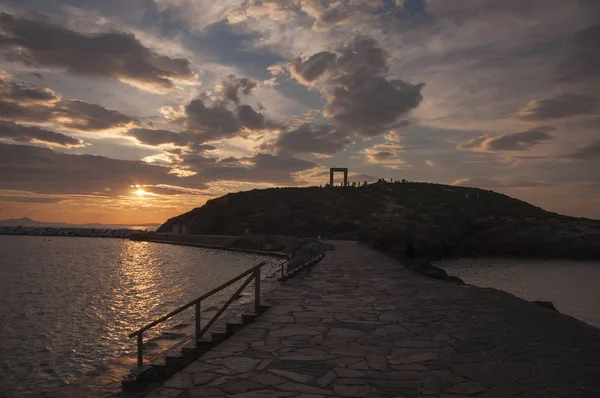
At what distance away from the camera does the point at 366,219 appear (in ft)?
224

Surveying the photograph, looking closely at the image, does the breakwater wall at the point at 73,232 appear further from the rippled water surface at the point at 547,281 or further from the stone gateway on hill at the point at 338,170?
the rippled water surface at the point at 547,281

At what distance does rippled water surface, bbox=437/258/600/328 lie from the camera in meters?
22.4

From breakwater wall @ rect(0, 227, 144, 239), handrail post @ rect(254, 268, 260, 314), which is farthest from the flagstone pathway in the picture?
breakwater wall @ rect(0, 227, 144, 239)

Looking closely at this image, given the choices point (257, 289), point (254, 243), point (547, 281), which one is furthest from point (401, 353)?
point (254, 243)

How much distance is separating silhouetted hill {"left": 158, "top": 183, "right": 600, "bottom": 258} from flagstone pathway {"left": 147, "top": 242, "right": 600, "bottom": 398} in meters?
26.5

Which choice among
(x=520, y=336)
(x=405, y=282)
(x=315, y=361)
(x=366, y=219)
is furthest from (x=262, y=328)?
(x=366, y=219)

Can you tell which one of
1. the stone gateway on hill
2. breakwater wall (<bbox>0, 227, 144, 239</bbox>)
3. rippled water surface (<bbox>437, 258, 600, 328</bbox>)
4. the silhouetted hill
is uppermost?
the stone gateway on hill

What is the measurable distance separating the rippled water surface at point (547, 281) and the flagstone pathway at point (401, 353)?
12.2 m

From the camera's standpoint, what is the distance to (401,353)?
6.63 meters

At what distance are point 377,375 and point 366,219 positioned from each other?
6337cm

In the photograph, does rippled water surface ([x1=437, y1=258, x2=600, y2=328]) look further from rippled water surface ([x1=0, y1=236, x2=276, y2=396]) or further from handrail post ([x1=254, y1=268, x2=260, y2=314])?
rippled water surface ([x1=0, y1=236, x2=276, y2=396])

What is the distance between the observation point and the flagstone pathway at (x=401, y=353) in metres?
5.27

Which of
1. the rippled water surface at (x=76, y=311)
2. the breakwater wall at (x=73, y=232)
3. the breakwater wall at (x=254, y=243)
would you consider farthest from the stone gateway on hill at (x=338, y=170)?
the rippled water surface at (x=76, y=311)

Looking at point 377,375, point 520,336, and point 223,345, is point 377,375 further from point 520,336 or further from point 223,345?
point 520,336
